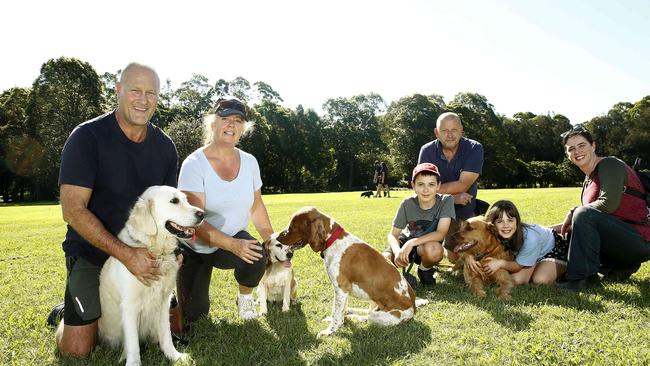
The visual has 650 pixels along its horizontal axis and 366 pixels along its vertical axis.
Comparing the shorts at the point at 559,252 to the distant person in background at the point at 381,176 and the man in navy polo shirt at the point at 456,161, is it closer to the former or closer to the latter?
the man in navy polo shirt at the point at 456,161

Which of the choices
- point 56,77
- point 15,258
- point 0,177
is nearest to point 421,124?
point 56,77

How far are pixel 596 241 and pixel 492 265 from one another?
1.31 metres

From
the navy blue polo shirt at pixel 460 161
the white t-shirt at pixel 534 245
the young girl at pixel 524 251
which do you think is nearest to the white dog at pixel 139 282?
the young girl at pixel 524 251

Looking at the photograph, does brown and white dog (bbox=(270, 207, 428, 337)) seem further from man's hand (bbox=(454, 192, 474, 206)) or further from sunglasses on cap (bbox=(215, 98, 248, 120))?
man's hand (bbox=(454, 192, 474, 206))

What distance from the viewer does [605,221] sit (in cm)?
557

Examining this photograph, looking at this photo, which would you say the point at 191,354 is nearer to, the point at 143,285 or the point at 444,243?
the point at 143,285

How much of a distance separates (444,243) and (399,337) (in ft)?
7.18

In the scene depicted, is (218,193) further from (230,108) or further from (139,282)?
(139,282)

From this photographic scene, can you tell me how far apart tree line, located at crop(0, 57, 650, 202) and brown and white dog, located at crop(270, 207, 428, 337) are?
4049 cm

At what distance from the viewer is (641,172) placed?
A: 579 cm

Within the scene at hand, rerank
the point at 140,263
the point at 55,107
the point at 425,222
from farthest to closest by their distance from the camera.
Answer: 1. the point at 55,107
2. the point at 425,222
3. the point at 140,263

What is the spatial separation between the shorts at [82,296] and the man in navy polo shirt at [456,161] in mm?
4916

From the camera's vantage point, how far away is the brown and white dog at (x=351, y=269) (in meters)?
4.58

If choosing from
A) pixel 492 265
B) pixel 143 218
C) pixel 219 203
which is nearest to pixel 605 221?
pixel 492 265
